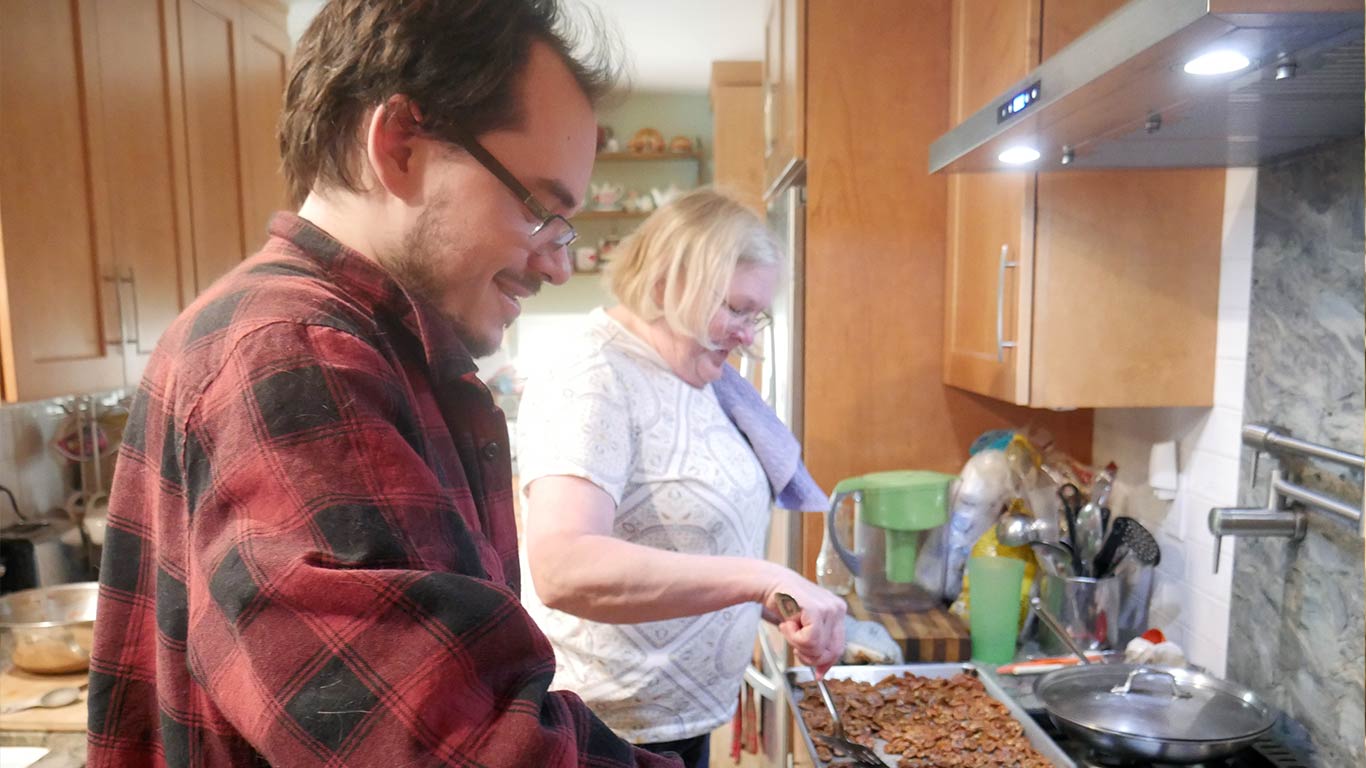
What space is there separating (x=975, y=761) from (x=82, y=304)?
1.84 meters

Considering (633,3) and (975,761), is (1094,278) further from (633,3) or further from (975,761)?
(633,3)

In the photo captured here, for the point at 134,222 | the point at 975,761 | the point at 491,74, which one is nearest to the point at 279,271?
the point at 491,74

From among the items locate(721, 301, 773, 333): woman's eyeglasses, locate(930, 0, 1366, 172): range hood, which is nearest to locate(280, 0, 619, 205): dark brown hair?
locate(930, 0, 1366, 172): range hood

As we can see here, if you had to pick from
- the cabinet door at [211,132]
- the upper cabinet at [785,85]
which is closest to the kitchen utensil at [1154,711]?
the upper cabinet at [785,85]

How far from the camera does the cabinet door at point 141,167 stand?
1.87m

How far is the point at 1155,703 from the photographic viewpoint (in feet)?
4.19

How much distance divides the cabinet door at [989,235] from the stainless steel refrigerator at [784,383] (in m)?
0.35

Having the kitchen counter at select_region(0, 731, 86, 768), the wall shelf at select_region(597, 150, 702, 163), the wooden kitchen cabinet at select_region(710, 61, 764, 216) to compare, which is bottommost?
the kitchen counter at select_region(0, 731, 86, 768)

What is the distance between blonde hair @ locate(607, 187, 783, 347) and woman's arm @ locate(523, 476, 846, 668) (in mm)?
341

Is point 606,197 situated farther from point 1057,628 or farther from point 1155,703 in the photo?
point 1155,703

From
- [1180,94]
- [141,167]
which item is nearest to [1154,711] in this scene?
[1180,94]

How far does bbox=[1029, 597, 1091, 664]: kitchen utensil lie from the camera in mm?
1480

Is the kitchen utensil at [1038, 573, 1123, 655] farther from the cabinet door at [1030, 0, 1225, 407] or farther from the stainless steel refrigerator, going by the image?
the stainless steel refrigerator

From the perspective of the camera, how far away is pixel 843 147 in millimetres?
2025
